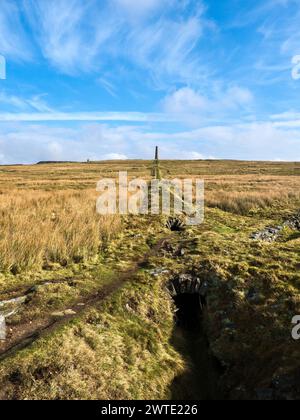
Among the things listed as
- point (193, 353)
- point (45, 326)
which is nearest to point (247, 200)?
point (193, 353)

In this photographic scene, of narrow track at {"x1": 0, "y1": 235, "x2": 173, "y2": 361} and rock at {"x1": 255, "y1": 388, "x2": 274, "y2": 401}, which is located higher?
narrow track at {"x1": 0, "y1": 235, "x2": 173, "y2": 361}

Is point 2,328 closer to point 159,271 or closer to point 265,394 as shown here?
point 159,271

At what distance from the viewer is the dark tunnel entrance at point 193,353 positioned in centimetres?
814

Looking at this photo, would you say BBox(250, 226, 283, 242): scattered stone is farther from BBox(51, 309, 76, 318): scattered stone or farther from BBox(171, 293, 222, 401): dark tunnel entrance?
BBox(51, 309, 76, 318): scattered stone

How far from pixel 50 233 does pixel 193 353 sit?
27.1 ft

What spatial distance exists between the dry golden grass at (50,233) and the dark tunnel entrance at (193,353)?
5094mm

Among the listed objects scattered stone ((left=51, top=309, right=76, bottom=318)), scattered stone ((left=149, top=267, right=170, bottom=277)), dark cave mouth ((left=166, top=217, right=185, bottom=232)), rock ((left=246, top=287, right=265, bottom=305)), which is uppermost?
Result: dark cave mouth ((left=166, top=217, right=185, bottom=232))

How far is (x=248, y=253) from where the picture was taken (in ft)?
46.6

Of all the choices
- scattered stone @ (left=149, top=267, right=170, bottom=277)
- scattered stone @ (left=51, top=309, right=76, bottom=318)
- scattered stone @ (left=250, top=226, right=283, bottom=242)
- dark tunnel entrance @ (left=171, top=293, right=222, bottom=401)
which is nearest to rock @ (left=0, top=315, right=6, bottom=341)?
scattered stone @ (left=51, top=309, right=76, bottom=318)

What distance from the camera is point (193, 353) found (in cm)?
944

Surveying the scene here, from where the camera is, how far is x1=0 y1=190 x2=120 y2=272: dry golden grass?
13.0m

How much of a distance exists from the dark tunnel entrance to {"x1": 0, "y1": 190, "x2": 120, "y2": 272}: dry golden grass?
5094 millimetres

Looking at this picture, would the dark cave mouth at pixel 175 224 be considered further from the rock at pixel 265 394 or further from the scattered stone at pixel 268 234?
the rock at pixel 265 394

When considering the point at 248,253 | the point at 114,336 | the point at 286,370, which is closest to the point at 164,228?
the point at 248,253
